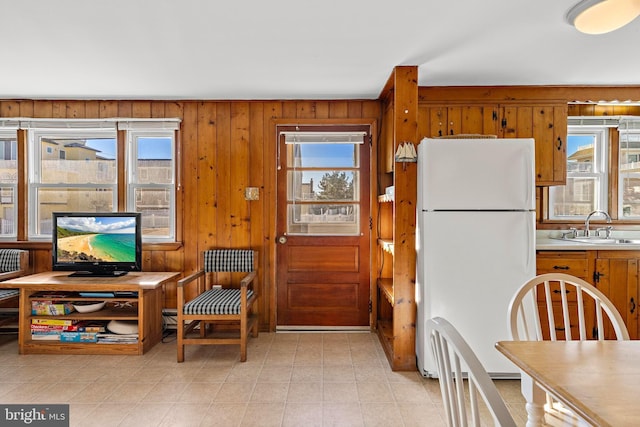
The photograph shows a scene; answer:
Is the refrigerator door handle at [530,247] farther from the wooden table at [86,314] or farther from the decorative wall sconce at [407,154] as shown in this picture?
the wooden table at [86,314]

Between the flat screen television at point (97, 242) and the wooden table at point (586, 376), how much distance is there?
3.15 m

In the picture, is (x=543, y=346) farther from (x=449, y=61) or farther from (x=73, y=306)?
(x=73, y=306)

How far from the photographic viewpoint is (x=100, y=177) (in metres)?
3.79

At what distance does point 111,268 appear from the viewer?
11.2ft

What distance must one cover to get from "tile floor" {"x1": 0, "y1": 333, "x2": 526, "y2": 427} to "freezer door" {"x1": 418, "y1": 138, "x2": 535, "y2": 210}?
1280 millimetres

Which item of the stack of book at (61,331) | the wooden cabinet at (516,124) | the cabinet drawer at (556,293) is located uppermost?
the wooden cabinet at (516,124)

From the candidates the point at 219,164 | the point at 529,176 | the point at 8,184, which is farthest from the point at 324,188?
the point at 8,184

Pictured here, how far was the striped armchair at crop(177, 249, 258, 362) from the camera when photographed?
2988 mm

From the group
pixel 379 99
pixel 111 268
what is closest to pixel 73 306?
pixel 111 268

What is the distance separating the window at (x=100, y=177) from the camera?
3779 millimetres

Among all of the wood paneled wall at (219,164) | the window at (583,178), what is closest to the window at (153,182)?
the wood paneled wall at (219,164)

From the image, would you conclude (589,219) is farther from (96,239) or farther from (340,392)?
(96,239)

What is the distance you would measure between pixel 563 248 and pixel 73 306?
4.10 metres

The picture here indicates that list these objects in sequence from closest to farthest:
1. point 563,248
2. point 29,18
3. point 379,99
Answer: point 29,18 → point 563,248 → point 379,99
